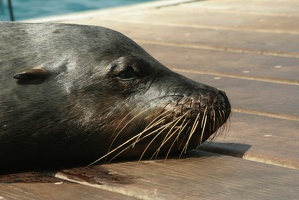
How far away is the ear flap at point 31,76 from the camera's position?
360 centimetres

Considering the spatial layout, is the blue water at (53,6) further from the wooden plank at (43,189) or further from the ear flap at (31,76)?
the wooden plank at (43,189)

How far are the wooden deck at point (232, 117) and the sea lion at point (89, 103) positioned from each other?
0.31 feet

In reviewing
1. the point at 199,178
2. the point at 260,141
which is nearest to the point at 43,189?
the point at 199,178

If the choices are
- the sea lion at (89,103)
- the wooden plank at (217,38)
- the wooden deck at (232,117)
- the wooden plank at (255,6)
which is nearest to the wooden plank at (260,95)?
the wooden deck at (232,117)

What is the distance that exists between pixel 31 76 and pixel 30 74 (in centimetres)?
2

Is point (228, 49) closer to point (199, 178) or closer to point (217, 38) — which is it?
point (217, 38)

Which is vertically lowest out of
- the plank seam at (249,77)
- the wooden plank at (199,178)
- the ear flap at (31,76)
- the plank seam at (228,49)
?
the wooden plank at (199,178)

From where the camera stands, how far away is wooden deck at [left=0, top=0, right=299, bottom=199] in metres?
3.27

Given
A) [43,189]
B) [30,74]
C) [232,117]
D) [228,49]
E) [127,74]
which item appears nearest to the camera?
[43,189]

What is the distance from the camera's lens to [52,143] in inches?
142

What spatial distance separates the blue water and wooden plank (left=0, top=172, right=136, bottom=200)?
47.7 feet

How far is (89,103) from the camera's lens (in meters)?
3.63

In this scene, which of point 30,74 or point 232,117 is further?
point 232,117

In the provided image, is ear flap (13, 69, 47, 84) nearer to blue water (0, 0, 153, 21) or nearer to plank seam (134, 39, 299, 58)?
plank seam (134, 39, 299, 58)
